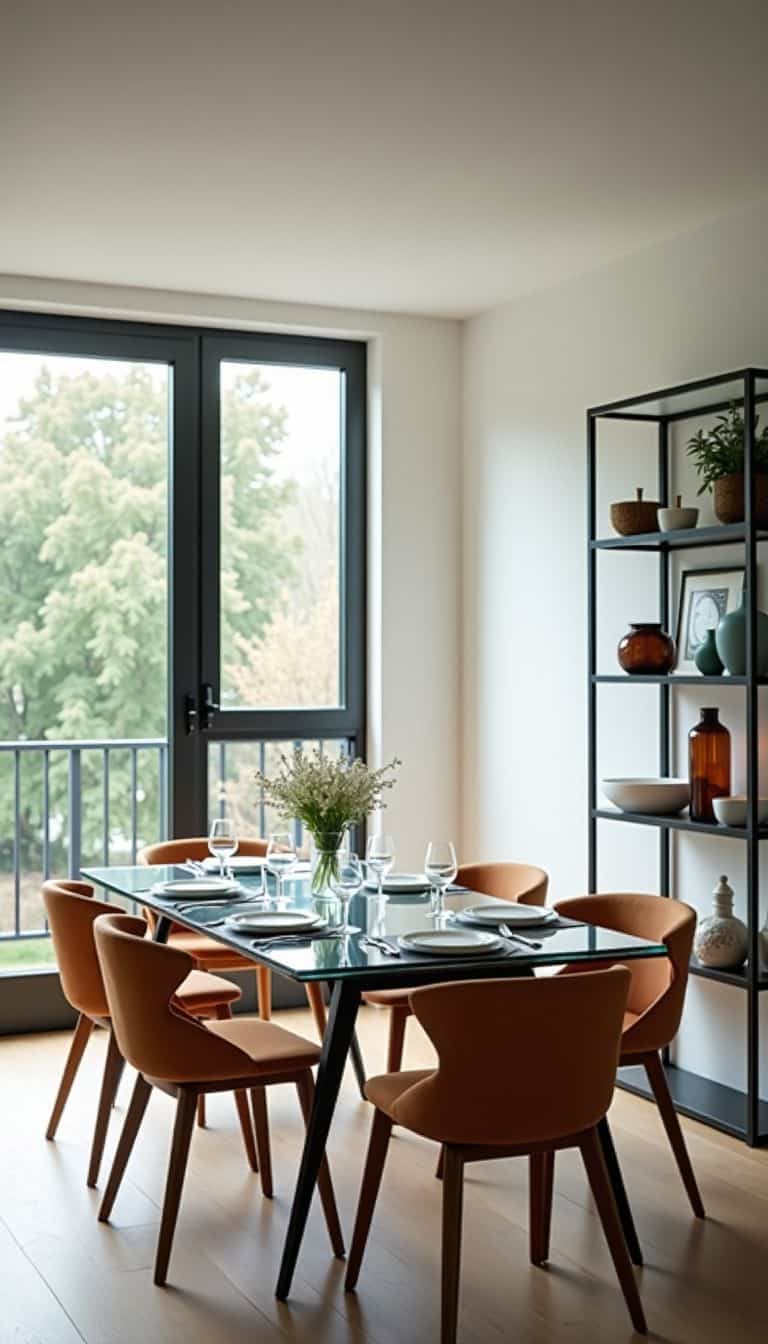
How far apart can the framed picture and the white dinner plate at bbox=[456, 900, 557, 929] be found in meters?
1.27

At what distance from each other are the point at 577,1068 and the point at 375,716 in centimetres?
327

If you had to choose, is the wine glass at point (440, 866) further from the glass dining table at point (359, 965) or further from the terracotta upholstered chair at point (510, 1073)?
the terracotta upholstered chair at point (510, 1073)

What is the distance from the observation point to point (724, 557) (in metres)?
4.64

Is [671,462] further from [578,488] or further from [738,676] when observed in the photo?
[738,676]

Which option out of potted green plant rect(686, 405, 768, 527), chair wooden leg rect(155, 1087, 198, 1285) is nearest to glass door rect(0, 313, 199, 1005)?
potted green plant rect(686, 405, 768, 527)

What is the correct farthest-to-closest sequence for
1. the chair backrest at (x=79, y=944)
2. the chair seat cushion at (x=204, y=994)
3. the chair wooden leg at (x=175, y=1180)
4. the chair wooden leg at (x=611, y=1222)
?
the chair seat cushion at (x=204, y=994) → the chair backrest at (x=79, y=944) → the chair wooden leg at (x=175, y=1180) → the chair wooden leg at (x=611, y=1222)

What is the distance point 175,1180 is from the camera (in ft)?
10.7

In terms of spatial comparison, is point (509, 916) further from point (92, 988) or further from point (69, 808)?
point (69, 808)

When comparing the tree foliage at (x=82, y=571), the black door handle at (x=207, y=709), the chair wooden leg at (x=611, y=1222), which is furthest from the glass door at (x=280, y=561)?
the chair wooden leg at (x=611, y=1222)

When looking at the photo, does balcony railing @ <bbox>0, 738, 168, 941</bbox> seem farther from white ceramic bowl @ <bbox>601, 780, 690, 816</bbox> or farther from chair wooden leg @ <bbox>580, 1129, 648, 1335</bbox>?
chair wooden leg @ <bbox>580, 1129, 648, 1335</bbox>

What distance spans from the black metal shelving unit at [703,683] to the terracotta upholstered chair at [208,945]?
94cm

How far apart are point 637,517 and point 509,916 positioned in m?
1.61

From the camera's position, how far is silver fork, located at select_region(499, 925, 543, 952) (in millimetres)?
3324

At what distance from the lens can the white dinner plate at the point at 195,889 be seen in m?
3.92
